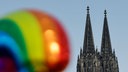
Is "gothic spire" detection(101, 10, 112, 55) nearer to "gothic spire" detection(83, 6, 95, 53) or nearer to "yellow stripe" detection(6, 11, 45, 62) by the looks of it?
"gothic spire" detection(83, 6, 95, 53)

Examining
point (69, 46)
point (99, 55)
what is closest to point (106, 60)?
point (99, 55)

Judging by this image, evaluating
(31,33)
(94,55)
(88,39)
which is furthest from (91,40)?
(31,33)

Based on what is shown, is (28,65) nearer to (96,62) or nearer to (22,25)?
(22,25)

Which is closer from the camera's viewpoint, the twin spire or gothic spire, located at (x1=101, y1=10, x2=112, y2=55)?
the twin spire

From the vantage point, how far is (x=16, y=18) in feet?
14.6

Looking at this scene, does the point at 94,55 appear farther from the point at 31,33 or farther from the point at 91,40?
the point at 31,33

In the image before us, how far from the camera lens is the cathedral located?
57.4 m

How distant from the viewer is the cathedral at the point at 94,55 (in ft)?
188

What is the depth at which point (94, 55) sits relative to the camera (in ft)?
189

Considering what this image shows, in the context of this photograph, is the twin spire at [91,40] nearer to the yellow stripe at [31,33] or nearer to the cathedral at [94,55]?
the cathedral at [94,55]

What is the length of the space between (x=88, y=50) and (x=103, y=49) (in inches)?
72.9

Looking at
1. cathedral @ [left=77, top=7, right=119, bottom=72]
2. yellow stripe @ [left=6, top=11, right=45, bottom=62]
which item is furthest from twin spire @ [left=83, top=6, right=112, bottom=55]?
yellow stripe @ [left=6, top=11, right=45, bottom=62]

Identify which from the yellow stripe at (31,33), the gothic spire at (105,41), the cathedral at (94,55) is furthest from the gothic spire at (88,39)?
the yellow stripe at (31,33)

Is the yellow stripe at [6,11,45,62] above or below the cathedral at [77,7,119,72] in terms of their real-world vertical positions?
below
